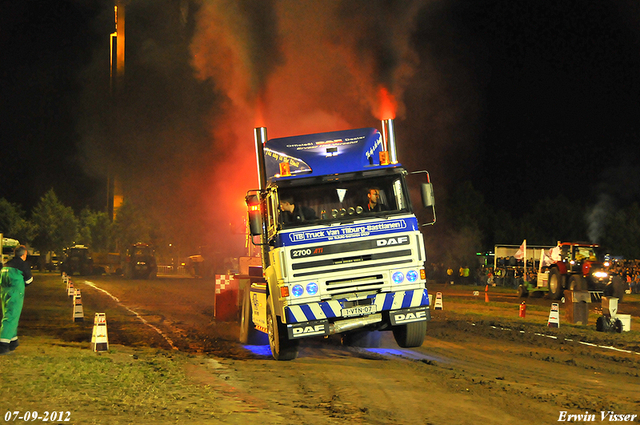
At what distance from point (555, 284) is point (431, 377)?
69.2 feet

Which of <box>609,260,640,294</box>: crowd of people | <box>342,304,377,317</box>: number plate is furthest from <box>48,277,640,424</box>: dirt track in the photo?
<box>609,260,640,294</box>: crowd of people

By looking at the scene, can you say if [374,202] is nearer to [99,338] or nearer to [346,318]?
[346,318]

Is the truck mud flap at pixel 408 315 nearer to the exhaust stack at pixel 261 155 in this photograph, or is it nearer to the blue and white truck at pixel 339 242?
the blue and white truck at pixel 339 242

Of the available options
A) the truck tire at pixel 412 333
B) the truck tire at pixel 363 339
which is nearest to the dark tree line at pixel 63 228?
the truck tire at pixel 363 339

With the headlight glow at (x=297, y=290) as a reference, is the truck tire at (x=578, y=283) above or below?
below

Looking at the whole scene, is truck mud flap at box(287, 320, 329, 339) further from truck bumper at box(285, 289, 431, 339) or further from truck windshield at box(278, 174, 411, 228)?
truck windshield at box(278, 174, 411, 228)

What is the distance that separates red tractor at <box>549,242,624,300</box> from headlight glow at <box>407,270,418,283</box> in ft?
59.5

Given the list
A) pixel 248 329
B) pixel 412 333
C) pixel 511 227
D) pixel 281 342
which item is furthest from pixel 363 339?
pixel 511 227

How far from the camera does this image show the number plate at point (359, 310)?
10.9 meters

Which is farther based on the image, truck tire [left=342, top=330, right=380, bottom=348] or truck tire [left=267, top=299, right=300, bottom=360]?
truck tire [left=342, top=330, right=380, bottom=348]

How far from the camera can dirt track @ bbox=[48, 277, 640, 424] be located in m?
7.74

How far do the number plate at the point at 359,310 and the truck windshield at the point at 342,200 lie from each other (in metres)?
1.46

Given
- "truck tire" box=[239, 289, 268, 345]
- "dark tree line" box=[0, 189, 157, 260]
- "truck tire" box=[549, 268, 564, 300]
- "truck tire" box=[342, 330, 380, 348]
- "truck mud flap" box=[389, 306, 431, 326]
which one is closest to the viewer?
"truck mud flap" box=[389, 306, 431, 326]

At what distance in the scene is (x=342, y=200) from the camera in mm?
11438
